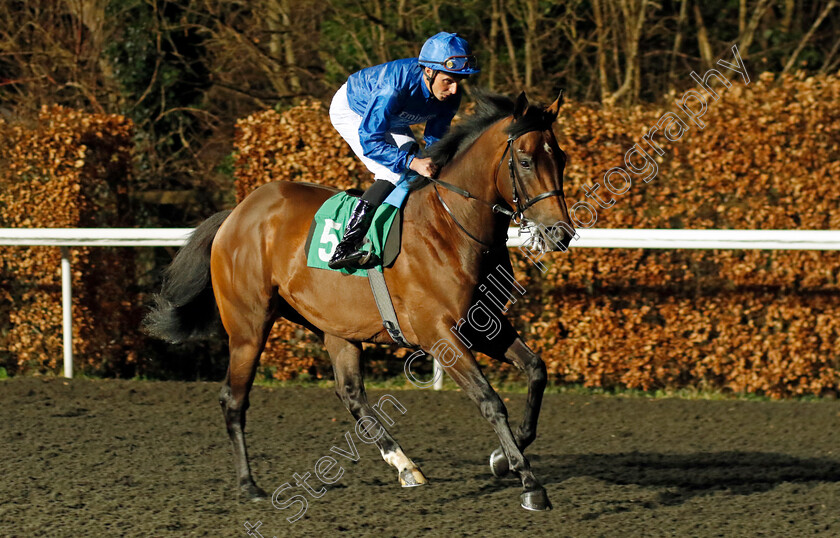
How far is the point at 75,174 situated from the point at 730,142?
4.53m

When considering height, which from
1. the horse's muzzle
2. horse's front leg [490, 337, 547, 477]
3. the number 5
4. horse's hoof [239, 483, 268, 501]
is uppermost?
the horse's muzzle

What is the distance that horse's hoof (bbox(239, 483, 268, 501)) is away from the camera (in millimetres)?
4008

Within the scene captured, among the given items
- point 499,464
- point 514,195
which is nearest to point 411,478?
point 499,464

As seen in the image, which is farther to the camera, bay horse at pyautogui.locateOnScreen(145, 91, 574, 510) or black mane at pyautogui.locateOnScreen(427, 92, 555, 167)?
black mane at pyautogui.locateOnScreen(427, 92, 555, 167)

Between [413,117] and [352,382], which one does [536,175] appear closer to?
[413,117]

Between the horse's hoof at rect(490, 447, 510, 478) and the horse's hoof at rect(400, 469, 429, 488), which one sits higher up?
the horse's hoof at rect(490, 447, 510, 478)

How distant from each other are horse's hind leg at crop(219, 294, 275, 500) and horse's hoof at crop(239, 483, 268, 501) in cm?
15

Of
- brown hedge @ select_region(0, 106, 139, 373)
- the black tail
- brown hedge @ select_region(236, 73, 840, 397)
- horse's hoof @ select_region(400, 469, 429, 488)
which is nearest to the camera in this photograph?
horse's hoof @ select_region(400, 469, 429, 488)

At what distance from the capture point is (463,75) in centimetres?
402

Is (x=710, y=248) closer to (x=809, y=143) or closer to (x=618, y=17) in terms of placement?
(x=809, y=143)

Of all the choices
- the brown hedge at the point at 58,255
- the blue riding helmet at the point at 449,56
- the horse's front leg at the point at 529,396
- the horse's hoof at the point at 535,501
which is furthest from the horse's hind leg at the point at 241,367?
the brown hedge at the point at 58,255

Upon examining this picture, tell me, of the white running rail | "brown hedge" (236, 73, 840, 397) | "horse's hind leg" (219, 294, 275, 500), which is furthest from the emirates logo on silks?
"brown hedge" (236, 73, 840, 397)

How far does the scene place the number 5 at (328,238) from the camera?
14.1 feet

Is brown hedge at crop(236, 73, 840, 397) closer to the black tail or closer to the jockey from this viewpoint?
the black tail
